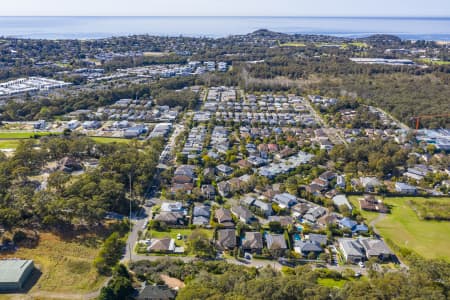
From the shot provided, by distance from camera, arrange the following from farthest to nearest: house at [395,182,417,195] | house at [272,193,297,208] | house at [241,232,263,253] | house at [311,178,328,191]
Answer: house at [311,178,328,191] → house at [395,182,417,195] → house at [272,193,297,208] → house at [241,232,263,253]

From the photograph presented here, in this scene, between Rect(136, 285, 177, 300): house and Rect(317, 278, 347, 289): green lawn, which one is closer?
Rect(136, 285, 177, 300): house

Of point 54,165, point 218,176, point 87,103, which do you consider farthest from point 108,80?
point 218,176

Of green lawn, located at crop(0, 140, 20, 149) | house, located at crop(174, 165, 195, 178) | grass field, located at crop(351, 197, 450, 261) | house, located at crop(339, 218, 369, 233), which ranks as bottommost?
grass field, located at crop(351, 197, 450, 261)

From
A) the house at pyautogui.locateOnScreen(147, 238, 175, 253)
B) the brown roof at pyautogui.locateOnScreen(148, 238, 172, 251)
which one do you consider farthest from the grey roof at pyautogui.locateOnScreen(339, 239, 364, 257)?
the brown roof at pyautogui.locateOnScreen(148, 238, 172, 251)

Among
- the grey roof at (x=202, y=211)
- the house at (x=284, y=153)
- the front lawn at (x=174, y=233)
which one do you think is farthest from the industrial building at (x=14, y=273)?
the house at (x=284, y=153)

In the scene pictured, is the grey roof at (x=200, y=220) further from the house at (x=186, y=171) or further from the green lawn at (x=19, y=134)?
the green lawn at (x=19, y=134)

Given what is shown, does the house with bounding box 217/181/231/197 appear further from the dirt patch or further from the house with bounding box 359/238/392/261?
the house with bounding box 359/238/392/261
